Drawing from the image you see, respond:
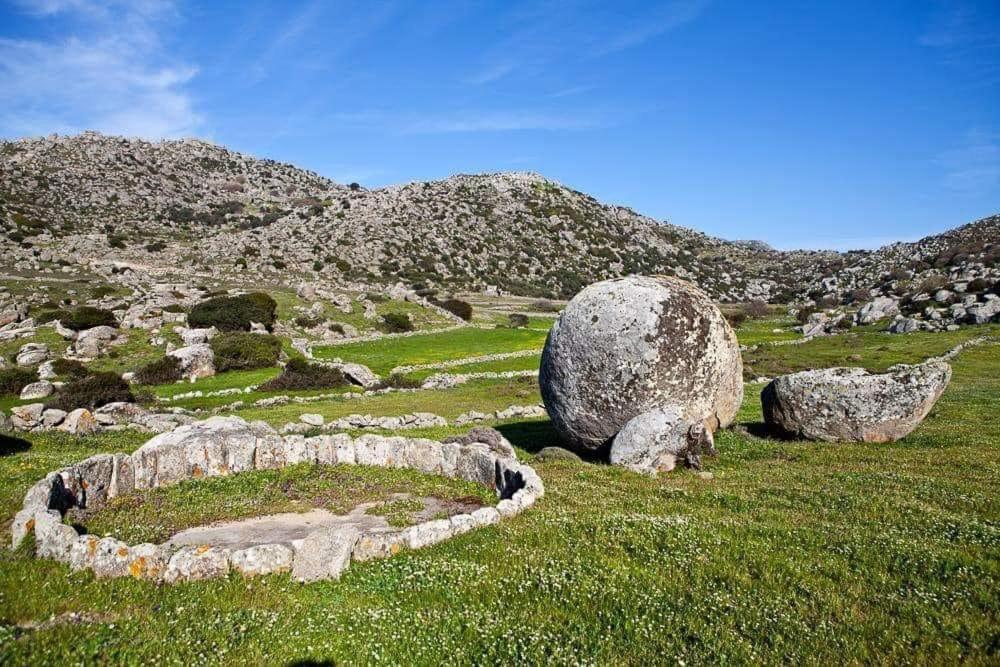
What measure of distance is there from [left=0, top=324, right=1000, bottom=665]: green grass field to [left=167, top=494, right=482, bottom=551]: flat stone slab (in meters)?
0.62

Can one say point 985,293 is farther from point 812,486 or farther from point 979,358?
point 812,486

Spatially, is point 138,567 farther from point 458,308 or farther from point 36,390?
point 458,308

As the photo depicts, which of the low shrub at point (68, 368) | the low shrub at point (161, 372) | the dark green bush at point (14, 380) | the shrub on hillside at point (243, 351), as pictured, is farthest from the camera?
the shrub on hillside at point (243, 351)

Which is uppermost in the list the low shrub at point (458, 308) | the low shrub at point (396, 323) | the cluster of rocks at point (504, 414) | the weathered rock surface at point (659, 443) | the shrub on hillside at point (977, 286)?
the shrub on hillside at point (977, 286)

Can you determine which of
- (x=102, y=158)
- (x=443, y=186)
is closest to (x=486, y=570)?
(x=443, y=186)

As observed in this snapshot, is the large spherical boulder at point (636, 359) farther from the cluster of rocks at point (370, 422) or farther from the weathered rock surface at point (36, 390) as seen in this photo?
the weathered rock surface at point (36, 390)

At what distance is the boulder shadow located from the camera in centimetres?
1961

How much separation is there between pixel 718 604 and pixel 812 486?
7290 millimetres

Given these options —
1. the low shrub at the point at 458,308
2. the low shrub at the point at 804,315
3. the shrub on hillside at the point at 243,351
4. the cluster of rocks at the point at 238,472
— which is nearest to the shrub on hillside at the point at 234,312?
the shrub on hillside at the point at 243,351

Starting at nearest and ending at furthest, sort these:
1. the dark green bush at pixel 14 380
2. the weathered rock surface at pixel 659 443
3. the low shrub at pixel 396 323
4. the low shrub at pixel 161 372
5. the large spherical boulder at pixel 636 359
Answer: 1. the weathered rock surface at pixel 659 443
2. the large spherical boulder at pixel 636 359
3. the dark green bush at pixel 14 380
4. the low shrub at pixel 161 372
5. the low shrub at pixel 396 323

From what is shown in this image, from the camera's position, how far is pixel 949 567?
8906 millimetres

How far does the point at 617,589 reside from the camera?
8.77 m

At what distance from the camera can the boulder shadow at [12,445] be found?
19.6 m

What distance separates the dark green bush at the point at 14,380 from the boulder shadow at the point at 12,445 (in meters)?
16.1
